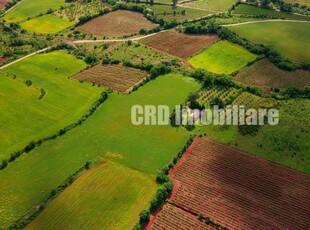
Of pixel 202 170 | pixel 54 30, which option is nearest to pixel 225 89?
pixel 202 170

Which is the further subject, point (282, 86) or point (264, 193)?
point (282, 86)

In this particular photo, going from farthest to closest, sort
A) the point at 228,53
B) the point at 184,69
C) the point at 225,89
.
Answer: the point at 228,53 < the point at 184,69 < the point at 225,89

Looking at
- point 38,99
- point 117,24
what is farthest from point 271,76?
point 117,24

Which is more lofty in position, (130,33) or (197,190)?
(130,33)

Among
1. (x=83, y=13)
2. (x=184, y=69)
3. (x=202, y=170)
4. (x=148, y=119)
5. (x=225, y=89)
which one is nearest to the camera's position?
(x=202, y=170)

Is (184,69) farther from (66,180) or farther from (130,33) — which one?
(66,180)

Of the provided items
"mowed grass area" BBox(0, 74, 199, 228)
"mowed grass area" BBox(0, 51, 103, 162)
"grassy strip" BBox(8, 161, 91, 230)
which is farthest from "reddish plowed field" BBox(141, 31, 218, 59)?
"grassy strip" BBox(8, 161, 91, 230)

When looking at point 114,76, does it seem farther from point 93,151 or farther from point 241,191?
point 241,191
